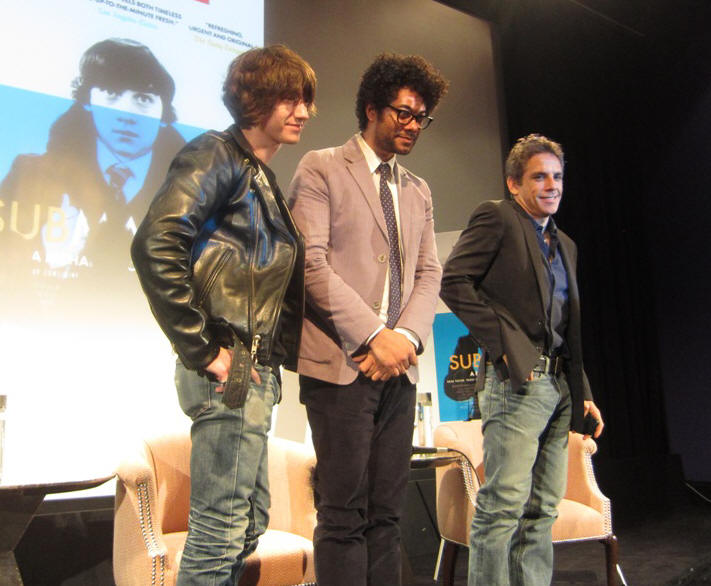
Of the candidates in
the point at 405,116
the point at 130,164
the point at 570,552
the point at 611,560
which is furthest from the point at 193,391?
the point at 570,552

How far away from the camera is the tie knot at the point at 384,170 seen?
1857 millimetres

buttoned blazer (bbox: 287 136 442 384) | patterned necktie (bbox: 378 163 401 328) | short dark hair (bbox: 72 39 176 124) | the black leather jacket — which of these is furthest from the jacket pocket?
short dark hair (bbox: 72 39 176 124)

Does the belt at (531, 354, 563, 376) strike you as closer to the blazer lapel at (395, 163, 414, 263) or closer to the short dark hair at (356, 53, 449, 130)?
the blazer lapel at (395, 163, 414, 263)

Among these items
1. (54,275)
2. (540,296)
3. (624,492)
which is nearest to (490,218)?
(540,296)

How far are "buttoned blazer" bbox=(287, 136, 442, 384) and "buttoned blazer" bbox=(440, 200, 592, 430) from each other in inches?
11.2

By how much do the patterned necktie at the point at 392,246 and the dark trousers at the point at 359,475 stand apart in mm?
167

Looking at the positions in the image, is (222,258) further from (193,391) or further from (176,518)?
(176,518)

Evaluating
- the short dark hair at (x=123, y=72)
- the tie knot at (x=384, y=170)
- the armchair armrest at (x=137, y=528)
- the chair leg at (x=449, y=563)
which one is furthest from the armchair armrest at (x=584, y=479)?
the short dark hair at (x=123, y=72)

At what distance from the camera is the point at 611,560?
9.31 feet

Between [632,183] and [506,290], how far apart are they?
182 inches

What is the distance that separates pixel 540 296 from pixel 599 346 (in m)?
4.07

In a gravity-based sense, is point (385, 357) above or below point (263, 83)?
below

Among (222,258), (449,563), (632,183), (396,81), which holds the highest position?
(632,183)

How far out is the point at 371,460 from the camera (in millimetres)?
1643
